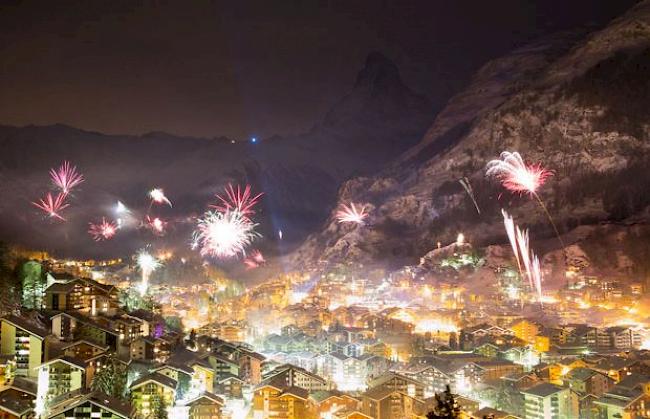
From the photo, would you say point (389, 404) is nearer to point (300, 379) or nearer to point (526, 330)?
point (300, 379)

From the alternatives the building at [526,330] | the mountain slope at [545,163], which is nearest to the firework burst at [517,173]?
the mountain slope at [545,163]

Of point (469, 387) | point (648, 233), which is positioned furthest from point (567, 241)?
point (469, 387)

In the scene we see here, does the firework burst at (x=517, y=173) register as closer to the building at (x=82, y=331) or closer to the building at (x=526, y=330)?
the building at (x=526, y=330)

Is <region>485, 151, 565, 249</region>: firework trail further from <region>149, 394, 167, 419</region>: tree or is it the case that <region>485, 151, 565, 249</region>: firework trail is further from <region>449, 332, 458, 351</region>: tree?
<region>149, 394, 167, 419</region>: tree

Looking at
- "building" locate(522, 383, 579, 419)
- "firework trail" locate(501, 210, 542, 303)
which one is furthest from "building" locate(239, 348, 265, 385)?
"firework trail" locate(501, 210, 542, 303)

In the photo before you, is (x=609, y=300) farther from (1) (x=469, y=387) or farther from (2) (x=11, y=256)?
(2) (x=11, y=256)
